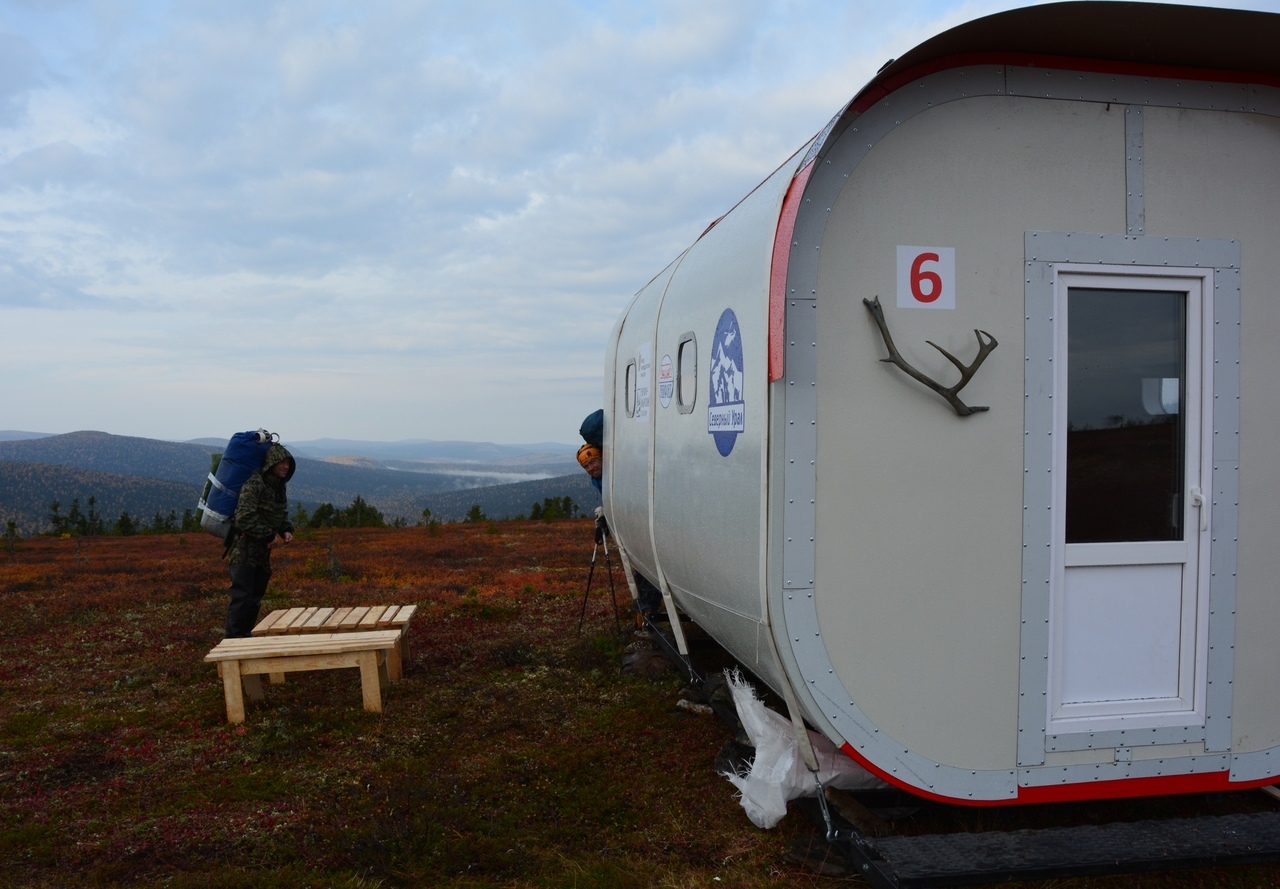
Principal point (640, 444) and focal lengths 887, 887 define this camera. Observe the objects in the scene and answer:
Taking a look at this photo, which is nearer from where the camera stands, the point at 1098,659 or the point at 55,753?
the point at 1098,659

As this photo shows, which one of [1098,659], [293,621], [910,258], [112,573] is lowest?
[112,573]

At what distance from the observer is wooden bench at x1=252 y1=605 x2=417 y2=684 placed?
7.13 metres

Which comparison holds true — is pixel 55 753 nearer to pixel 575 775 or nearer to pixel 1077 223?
pixel 575 775

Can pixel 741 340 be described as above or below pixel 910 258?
below

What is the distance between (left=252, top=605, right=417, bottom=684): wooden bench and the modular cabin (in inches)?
175

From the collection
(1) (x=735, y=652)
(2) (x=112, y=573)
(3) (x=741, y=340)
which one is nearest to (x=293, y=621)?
(1) (x=735, y=652)

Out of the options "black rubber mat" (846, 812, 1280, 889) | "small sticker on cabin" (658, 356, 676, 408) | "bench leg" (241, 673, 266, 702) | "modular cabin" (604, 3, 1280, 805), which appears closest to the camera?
"black rubber mat" (846, 812, 1280, 889)

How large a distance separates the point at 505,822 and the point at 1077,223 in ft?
13.3

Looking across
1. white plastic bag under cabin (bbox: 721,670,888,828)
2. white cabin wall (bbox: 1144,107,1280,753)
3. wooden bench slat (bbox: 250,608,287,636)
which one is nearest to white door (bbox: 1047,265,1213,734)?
white cabin wall (bbox: 1144,107,1280,753)

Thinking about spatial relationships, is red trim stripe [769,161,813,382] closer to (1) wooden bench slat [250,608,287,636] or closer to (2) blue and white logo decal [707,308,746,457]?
(2) blue and white logo decal [707,308,746,457]

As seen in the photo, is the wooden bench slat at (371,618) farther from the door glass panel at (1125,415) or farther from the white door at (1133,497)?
the door glass panel at (1125,415)

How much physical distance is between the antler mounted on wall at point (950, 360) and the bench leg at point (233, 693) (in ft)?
16.9

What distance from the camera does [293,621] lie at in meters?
7.33

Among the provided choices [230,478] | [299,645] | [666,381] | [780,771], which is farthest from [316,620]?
[780,771]
